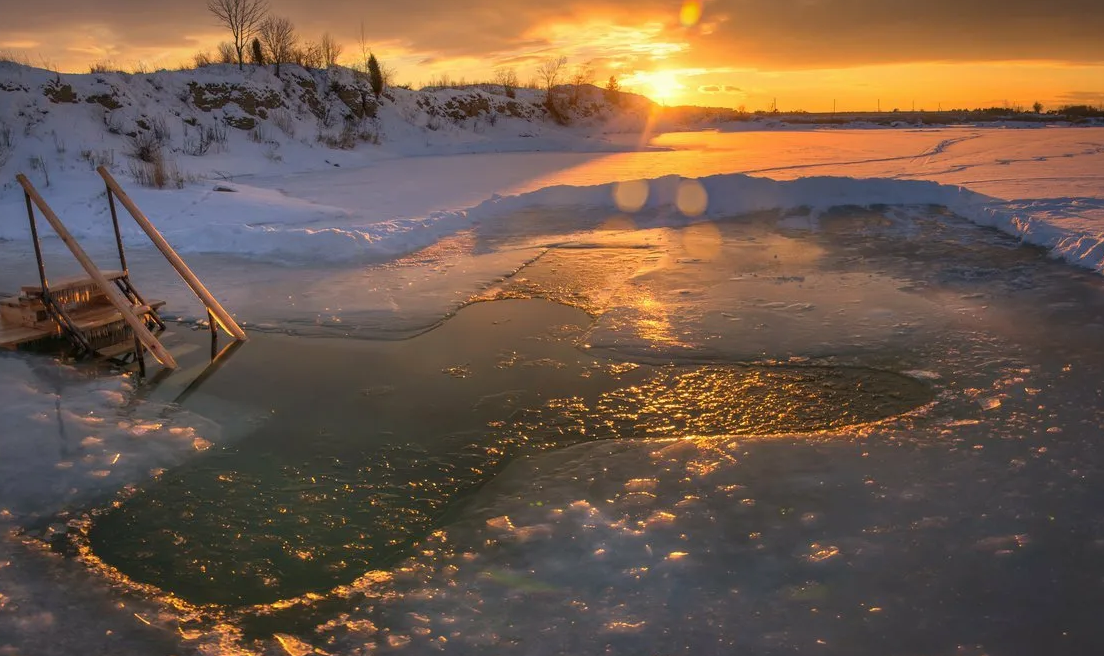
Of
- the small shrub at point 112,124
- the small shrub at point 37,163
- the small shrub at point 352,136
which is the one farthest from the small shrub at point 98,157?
the small shrub at point 352,136

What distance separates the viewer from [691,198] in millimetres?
11859

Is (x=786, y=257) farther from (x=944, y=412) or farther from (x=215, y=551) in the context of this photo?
(x=215, y=551)

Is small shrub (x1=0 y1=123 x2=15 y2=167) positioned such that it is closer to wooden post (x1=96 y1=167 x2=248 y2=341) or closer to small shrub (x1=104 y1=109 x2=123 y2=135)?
small shrub (x1=104 y1=109 x2=123 y2=135)

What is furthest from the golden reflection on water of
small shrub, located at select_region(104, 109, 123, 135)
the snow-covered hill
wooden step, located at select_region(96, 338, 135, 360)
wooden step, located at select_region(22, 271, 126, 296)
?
small shrub, located at select_region(104, 109, 123, 135)

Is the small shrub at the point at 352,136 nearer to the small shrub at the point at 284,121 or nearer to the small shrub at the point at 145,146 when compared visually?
the small shrub at the point at 284,121

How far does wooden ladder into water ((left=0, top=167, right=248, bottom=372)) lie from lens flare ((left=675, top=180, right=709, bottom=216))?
7.66 meters

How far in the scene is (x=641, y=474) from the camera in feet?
11.3

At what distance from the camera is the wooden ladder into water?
517 cm

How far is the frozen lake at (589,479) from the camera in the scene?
250 cm

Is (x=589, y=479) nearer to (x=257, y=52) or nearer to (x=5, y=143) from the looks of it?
(x=5, y=143)

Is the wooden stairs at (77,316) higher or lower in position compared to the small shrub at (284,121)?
lower

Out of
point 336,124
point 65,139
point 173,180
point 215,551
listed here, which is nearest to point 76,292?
point 215,551

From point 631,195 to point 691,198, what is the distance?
106 cm

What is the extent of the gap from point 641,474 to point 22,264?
8.80 meters
